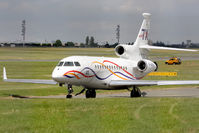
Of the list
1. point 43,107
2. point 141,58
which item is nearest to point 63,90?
point 141,58

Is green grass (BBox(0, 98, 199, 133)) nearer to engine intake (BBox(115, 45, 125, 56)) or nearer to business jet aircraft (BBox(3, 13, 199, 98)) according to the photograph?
business jet aircraft (BBox(3, 13, 199, 98))

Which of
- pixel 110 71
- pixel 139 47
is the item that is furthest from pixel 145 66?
pixel 110 71

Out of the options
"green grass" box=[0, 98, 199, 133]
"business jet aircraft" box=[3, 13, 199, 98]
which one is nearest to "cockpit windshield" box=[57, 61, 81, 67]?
"business jet aircraft" box=[3, 13, 199, 98]

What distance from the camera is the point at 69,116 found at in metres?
17.5

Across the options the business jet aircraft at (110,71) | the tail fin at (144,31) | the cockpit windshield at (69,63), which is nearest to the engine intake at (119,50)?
the business jet aircraft at (110,71)

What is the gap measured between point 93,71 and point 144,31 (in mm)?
10689

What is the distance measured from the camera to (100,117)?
17.4 m

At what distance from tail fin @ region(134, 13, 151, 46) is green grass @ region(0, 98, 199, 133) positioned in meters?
18.6

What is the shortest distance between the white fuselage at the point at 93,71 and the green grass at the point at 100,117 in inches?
319

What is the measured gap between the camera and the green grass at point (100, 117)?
15102 mm

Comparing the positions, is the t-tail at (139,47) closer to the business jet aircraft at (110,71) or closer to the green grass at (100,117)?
the business jet aircraft at (110,71)

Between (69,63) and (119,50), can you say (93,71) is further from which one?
(119,50)

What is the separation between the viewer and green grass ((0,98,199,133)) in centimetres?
1510

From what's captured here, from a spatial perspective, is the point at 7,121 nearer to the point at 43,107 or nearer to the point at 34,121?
the point at 34,121
